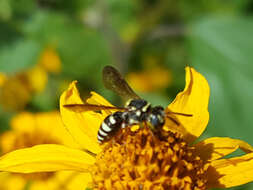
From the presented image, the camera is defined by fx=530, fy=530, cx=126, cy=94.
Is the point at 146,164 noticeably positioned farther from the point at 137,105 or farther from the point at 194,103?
the point at 194,103

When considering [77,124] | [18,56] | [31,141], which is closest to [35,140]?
[31,141]

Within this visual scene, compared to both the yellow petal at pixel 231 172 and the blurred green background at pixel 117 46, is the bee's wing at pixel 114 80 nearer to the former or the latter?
the yellow petal at pixel 231 172

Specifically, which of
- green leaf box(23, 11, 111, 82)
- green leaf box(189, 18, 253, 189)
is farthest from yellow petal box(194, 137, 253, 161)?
green leaf box(23, 11, 111, 82)

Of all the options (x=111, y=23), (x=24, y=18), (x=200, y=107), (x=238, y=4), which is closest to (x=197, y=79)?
(x=200, y=107)

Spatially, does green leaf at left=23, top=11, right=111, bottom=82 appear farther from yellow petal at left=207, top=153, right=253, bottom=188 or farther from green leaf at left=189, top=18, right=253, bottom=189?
yellow petal at left=207, top=153, right=253, bottom=188

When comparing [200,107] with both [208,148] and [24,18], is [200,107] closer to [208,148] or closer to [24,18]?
[208,148]

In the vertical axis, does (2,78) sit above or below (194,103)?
above
